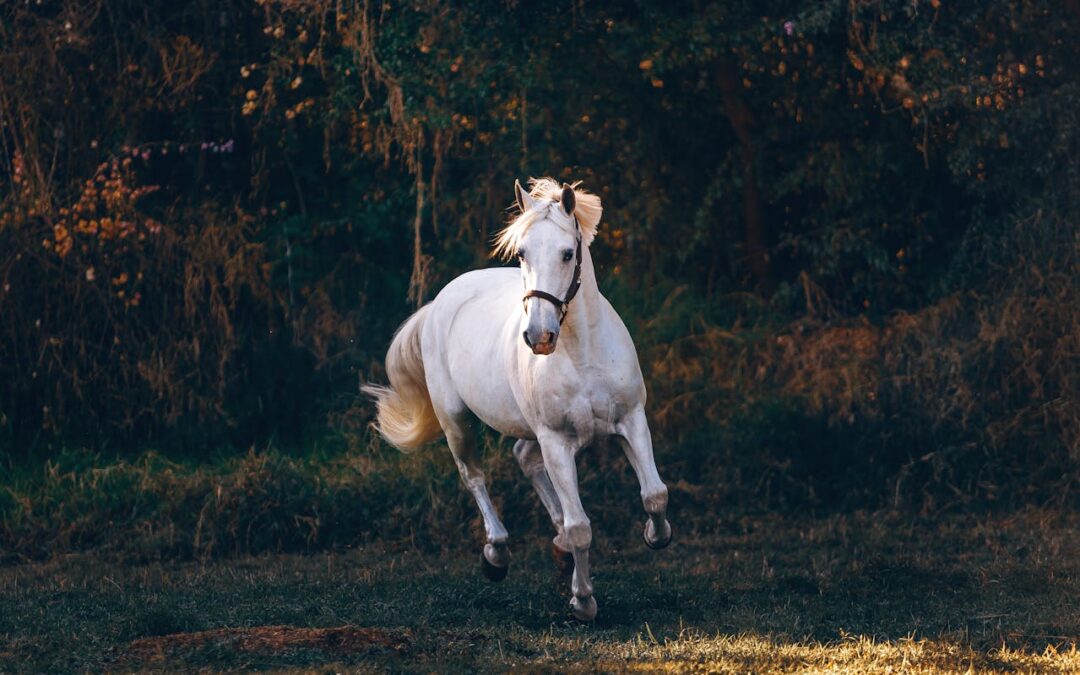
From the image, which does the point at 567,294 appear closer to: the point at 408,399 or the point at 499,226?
the point at 408,399

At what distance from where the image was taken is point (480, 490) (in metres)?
7.88

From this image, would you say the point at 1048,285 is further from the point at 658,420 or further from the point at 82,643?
the point at 82,643

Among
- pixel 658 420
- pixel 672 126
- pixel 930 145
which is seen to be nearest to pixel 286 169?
pixel 672 126

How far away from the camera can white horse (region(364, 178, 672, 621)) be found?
614 centimetres

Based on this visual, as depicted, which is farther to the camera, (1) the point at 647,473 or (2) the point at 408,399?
(2) the point at 408,399

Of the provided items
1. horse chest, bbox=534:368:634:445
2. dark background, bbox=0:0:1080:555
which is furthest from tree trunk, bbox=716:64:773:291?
horse chest, bbox=534:368:634:445

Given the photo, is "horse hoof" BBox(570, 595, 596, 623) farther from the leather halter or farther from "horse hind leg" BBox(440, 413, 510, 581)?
the leather halter

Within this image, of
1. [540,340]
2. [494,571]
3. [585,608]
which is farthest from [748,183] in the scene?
[540,340]

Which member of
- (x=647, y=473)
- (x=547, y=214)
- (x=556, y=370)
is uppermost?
(x=547, y=214)

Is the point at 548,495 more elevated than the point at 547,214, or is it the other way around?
the point at 547,214

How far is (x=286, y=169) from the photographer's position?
12.5 meters

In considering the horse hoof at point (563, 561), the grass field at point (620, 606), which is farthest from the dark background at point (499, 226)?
the horse hoof at point (563, 561)

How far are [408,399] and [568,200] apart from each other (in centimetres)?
271

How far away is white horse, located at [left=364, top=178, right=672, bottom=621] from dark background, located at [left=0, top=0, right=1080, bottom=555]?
1.81 metres
